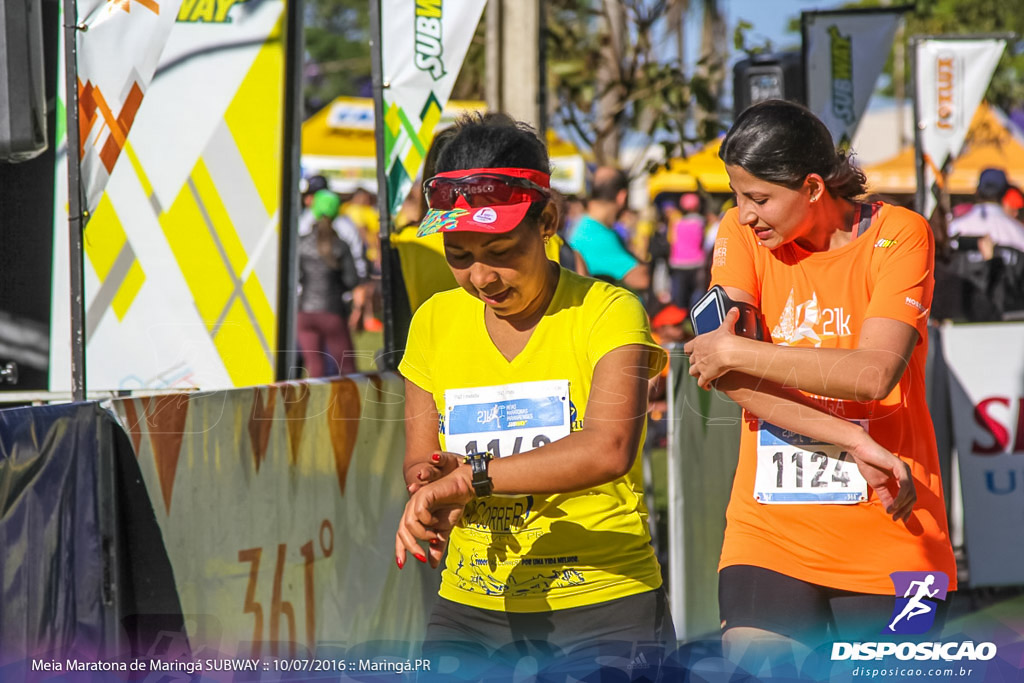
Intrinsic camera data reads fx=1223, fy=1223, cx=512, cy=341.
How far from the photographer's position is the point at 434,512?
241cm

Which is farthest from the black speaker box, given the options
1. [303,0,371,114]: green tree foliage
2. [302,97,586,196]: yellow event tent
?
[303,0,371,114]: green tree foliage

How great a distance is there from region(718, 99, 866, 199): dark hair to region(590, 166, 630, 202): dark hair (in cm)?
405

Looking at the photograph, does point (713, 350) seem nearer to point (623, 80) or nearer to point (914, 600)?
point (914, 600)

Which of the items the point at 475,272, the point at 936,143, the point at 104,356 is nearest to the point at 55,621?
the point at 475,272

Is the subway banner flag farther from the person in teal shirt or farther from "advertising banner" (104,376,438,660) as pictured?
the person in teal shirt

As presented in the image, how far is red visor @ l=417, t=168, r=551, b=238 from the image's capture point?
97.4 inches

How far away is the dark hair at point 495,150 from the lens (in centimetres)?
259

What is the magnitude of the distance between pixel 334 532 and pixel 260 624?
57 cm

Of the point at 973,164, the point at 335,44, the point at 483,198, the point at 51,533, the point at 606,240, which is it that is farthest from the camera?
the point at 335,44

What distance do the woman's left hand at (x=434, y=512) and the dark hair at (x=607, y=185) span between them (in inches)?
183

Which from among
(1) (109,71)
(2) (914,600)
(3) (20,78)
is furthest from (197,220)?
(2) (914,600)

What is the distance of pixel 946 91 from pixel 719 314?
22.8 feet

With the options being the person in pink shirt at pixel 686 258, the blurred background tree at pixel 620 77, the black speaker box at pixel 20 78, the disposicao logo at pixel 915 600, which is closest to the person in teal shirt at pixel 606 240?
the blurred background tree at pixel 620 77

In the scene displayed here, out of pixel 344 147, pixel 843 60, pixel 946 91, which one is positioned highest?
pixel 344 147
